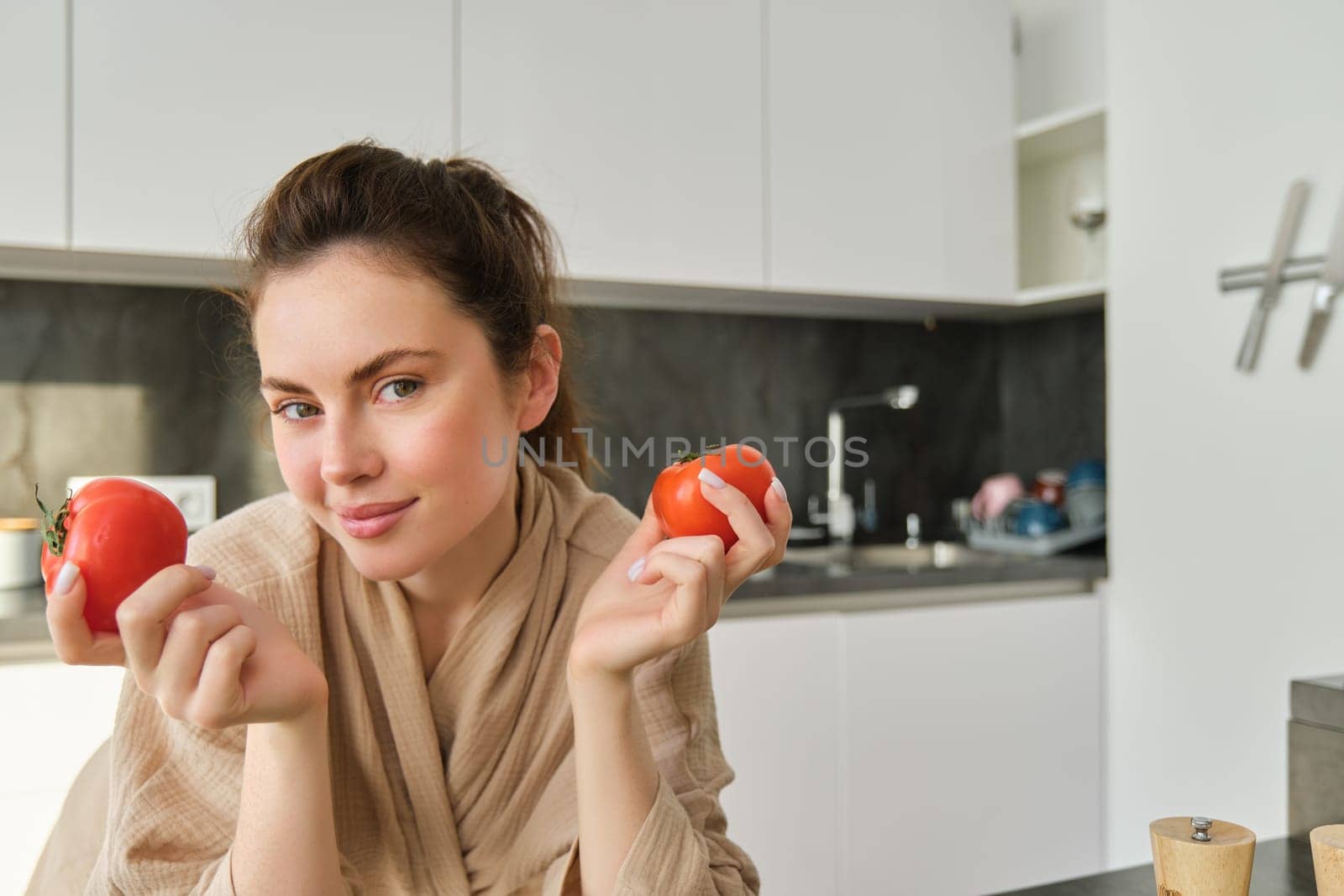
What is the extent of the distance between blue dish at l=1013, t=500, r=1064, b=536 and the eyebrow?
79.9 inches

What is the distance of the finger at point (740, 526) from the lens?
3.05 ft

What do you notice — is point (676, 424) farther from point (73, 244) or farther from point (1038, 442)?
point (73, 244)

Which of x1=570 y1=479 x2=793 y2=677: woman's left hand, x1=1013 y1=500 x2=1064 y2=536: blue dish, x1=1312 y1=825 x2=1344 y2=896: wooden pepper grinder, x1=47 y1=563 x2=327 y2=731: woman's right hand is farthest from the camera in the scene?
x1=1013 y1=500 x2=1064 y2=536: blue dish

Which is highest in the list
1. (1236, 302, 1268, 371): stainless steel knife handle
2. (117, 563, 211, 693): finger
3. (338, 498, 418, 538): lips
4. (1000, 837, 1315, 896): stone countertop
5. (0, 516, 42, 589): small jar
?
(1236, 302, 1268, 371): stainless steel knife handle

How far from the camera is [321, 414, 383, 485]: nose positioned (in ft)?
3.22

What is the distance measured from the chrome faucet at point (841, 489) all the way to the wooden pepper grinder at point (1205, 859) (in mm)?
2103

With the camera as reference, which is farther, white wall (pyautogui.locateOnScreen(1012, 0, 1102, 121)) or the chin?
white wall (pyautogui.locateOnScreen(1012, 0, 1102, 121))

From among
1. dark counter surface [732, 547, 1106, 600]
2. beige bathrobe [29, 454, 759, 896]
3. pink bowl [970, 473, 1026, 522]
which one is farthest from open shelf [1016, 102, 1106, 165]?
beige bathrobe [29, 454, 759, 896]

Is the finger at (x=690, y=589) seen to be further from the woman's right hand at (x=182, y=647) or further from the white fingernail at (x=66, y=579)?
the white fingernail at (x=66, y=579)

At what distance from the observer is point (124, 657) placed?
0.87m

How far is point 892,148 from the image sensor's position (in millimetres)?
2633

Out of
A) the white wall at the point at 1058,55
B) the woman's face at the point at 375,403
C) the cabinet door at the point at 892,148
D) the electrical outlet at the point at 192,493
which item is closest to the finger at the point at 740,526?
the woman's face at the point at 375,403

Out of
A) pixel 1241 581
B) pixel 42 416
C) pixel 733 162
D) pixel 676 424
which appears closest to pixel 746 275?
pixel 733 162

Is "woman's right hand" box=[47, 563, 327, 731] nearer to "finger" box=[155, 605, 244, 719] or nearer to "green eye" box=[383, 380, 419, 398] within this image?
"finger" box=[155, 605, 244, 719]
